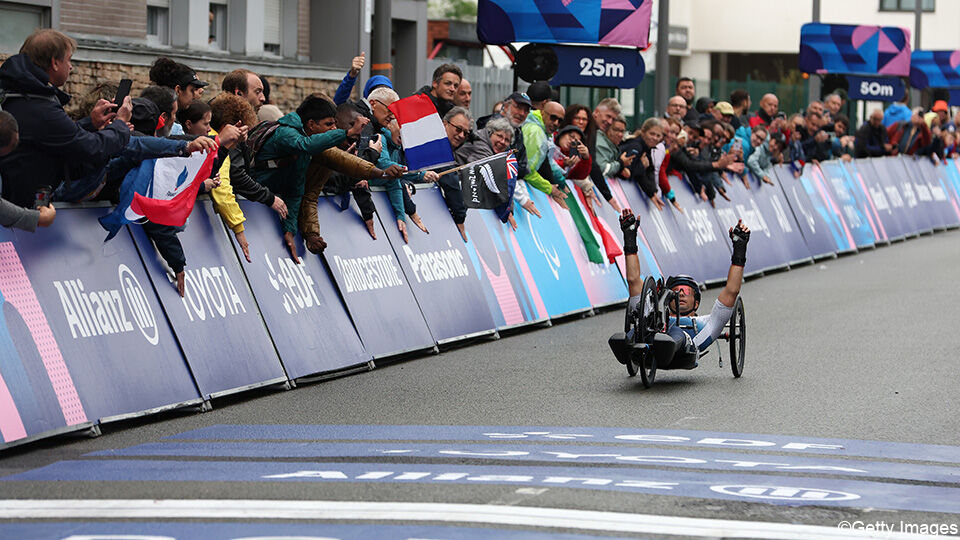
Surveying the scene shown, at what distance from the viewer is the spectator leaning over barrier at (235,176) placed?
464 inches

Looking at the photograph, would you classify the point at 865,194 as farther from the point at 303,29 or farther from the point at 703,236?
the point at 303,29

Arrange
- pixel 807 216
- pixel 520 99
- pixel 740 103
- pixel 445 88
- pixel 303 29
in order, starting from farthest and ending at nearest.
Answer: pixel 303 29
pixel 807 216
pixel 740 103
pixel 520 99
pixel 445 88

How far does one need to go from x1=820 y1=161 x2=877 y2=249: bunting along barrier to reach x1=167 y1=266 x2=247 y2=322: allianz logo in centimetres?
1619

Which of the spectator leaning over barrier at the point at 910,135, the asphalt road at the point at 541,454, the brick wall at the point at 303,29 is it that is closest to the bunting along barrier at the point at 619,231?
the asphalt road at the point at 541,454

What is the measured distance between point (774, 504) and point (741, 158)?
15.6 meters

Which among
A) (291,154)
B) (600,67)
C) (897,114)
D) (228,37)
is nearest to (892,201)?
(897,114)

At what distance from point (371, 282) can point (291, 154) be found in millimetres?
1536

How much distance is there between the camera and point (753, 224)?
23.0m

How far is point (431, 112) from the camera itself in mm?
14258

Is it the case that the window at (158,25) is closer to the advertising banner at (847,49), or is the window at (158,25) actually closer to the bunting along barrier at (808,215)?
the bunting along barrier at (808,215)

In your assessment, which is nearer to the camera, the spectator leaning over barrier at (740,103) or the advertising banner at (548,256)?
the advertising banner at (548,256)

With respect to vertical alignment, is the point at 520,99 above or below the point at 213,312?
above

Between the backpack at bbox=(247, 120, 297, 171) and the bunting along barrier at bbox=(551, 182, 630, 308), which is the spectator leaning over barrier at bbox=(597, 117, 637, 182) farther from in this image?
the backpack at bbox=(247, 120, 297, 171)

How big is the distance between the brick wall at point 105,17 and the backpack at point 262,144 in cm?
847
